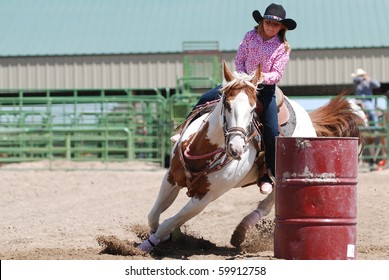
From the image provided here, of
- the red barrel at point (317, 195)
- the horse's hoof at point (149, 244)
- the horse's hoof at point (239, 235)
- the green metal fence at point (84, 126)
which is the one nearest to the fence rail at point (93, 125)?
the green metal fence at point (84, 126)

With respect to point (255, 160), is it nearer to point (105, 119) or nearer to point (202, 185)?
point (202, 185)

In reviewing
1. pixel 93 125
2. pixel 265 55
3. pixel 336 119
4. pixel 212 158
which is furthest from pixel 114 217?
pixel 93 125

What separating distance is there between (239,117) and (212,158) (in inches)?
28.1

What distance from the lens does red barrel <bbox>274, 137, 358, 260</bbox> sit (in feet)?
19.4

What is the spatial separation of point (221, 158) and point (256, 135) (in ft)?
1.45

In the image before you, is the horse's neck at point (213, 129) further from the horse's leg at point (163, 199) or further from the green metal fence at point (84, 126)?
the green metal fence at point (84, 126)

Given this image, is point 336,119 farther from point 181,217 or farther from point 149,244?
point 149,244

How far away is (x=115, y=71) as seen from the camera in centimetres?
2723

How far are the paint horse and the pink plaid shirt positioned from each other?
381mm

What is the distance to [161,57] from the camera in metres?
27.1

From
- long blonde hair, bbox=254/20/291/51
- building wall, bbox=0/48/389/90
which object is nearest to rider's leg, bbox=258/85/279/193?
long blonde hair, bbox=254/20/291/51

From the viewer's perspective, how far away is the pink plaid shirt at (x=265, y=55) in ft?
23.2

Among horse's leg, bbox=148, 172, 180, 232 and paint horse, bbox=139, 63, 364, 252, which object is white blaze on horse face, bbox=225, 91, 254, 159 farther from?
horse's leg, bbox=148, 172, 180, 232

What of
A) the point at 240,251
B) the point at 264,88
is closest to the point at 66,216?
the point at 240,251
